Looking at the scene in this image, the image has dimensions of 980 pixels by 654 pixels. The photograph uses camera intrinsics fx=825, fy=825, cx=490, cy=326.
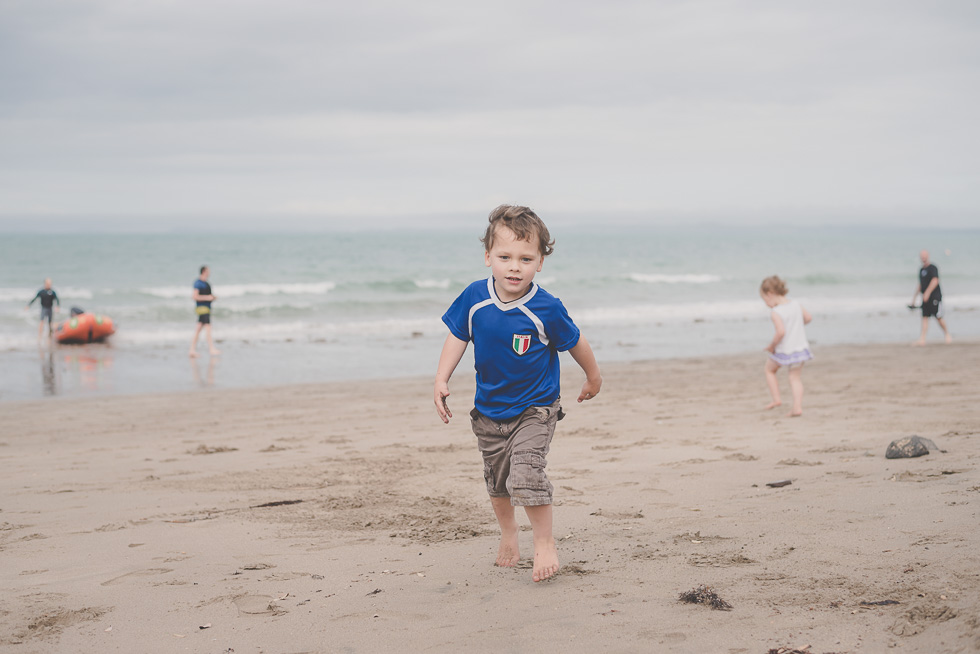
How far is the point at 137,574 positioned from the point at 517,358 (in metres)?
2.00

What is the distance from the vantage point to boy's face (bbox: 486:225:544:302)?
349cm

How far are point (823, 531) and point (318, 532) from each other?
2.54m

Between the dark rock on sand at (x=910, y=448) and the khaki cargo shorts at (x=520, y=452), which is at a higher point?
the khaki cargo shorts at (x=520, y=452)

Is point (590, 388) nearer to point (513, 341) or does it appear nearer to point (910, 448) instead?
point (513, 341)

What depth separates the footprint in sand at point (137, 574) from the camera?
365cm

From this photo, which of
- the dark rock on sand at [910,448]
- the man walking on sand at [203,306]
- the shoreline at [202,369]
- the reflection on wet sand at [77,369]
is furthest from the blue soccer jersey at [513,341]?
the man walking on sand at [203,306]

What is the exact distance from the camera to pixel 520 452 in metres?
3.56

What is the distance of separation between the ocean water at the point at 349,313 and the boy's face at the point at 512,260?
32.2ft

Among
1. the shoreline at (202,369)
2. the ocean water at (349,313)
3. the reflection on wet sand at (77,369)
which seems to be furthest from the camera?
the ocean water at (349,313)

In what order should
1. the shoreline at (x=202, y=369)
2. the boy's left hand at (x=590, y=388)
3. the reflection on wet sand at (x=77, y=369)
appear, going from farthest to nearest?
the reflection on wet sand at (x=77, y=369)
the shoreline at (x=202, y=369)
the boy's left hand at (x=590, y=388)

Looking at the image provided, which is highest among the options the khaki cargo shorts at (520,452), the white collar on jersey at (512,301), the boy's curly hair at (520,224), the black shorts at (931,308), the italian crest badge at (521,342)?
the boy's curly hair at (520,224)

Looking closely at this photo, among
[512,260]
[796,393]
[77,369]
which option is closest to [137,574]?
[512,260]

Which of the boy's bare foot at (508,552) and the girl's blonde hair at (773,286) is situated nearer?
the boy's bare foot at (508,552)

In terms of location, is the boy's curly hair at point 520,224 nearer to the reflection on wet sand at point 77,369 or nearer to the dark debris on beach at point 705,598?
the dark debris on beach at point 705,598
